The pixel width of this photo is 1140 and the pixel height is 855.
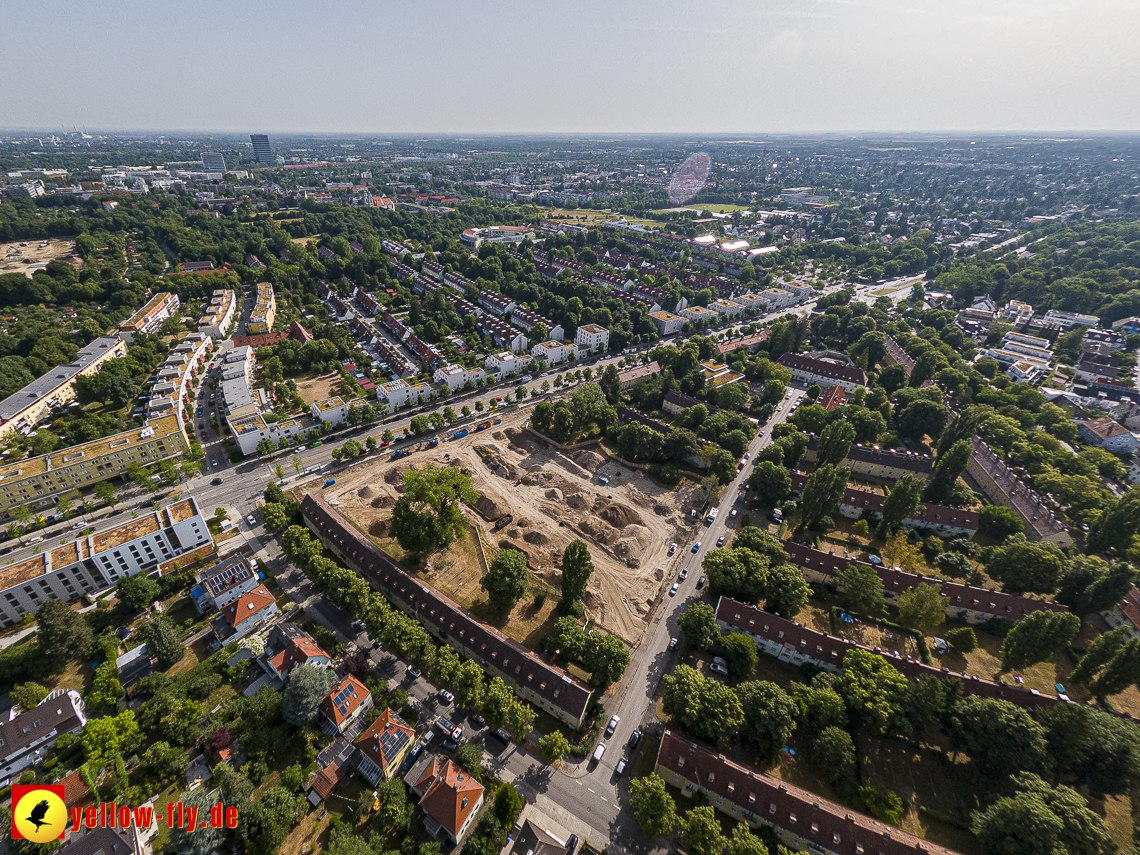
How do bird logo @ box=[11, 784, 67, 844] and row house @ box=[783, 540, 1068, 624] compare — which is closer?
bird logo @ box=[11, 784, 67, 844]

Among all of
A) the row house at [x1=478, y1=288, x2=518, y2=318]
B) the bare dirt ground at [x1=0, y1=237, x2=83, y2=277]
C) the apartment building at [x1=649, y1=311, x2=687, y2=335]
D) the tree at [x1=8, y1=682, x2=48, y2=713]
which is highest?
the bare dirt ground at [x1=0, y1=237, x2=83, y2=277]

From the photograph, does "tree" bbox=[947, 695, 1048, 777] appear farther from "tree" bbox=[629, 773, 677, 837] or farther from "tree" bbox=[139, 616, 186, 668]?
"tree" bbox=[139, 616, 186, 668]

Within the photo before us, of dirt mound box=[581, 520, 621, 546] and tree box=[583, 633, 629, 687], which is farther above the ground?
tree box=[583, 633, 629, 687]

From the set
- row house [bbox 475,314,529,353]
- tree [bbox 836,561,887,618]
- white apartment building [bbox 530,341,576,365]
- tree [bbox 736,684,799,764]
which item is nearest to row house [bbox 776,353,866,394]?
white apartment building [bbox 530,341,576,365]

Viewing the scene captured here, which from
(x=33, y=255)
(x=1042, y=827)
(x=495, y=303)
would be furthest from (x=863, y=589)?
(x=33, y=255)

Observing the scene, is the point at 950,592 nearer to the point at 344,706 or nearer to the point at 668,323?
the point at 344,706

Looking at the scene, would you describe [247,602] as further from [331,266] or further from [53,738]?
[331,266]

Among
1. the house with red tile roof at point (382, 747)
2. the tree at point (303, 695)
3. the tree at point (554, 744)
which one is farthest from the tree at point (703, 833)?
the tree at point (303, 695)
